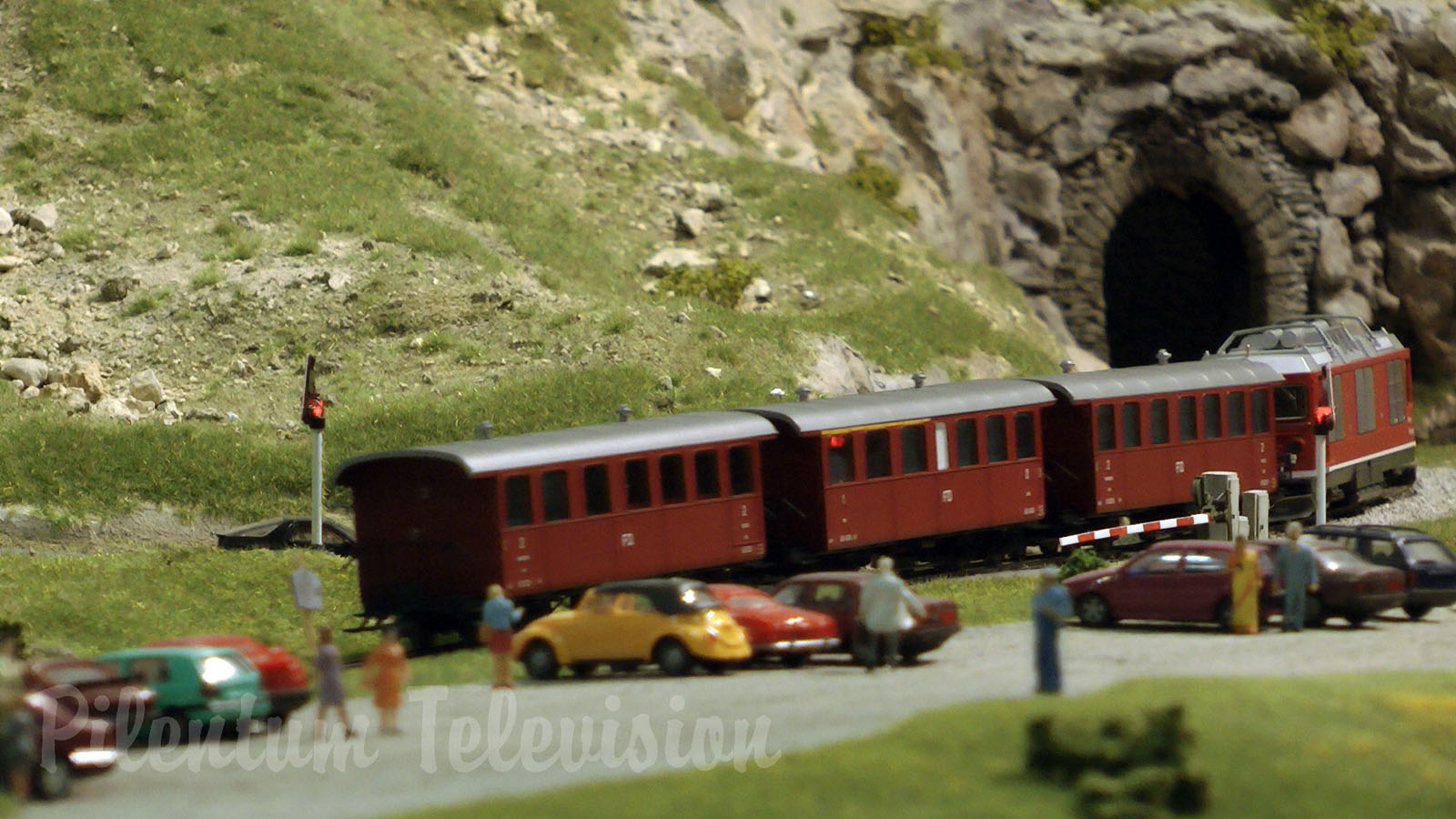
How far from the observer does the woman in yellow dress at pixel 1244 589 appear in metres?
23.4

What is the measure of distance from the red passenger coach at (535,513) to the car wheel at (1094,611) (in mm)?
A: 5682

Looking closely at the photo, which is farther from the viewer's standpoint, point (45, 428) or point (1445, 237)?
point (1445, 237)

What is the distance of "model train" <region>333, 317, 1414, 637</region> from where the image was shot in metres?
25.5

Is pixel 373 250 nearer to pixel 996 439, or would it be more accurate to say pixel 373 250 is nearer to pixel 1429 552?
pixel 996 439

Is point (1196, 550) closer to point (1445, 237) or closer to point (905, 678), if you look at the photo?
point (905, 678)

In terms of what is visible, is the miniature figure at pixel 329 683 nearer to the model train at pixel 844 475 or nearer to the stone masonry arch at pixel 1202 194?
the model train at pixel 844 475

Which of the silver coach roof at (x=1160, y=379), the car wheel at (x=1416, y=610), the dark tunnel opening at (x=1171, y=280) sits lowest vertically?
the car wheel at (x=1416, y=610)

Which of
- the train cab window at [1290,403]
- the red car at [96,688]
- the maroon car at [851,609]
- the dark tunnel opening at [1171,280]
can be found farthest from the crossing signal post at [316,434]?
the dark tunnel opening at [1171,280]

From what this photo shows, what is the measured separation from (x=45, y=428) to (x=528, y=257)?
13.1 meters

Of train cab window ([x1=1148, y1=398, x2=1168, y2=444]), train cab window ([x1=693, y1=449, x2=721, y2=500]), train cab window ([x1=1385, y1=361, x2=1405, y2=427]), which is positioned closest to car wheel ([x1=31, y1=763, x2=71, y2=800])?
train cab window ([x1=693, y1=449, x2=721, y2=500])

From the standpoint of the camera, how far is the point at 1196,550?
24.5m

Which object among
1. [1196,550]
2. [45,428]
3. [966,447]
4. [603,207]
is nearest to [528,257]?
[603,207]

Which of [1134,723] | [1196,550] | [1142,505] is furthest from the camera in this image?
[1142,505]

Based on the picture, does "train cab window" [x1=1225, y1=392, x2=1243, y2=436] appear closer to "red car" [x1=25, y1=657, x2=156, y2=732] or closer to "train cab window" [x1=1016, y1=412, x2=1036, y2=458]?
"train cab window" [x1=1016, y1=412, x2=1036, y2=458]
